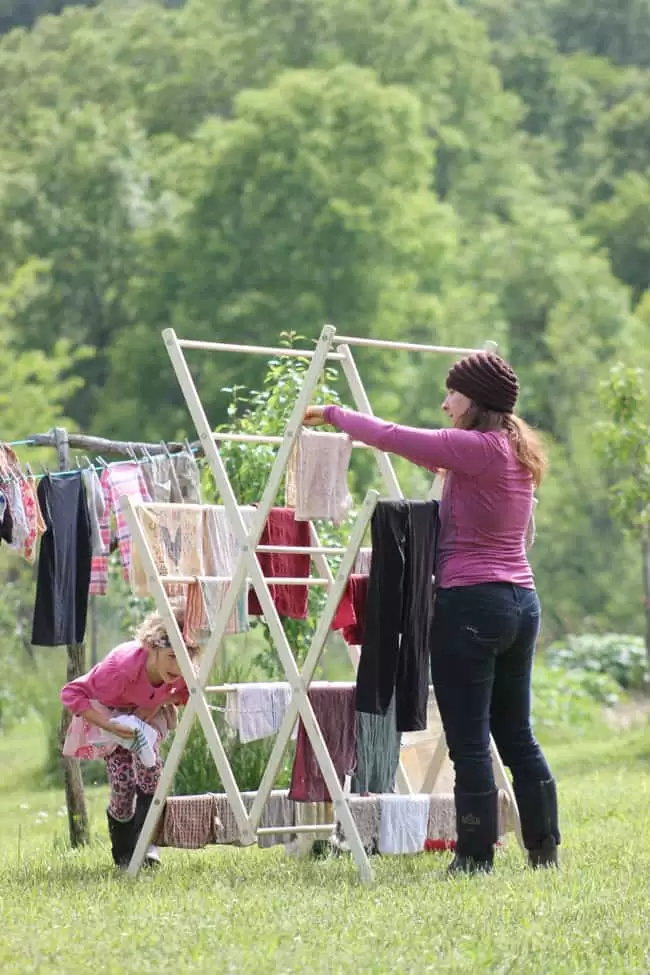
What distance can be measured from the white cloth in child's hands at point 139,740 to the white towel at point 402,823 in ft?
3.10

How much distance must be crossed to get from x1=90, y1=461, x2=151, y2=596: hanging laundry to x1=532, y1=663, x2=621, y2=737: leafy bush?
27.7ft

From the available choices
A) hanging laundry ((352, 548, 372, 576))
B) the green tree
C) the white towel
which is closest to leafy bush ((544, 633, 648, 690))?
the green tree

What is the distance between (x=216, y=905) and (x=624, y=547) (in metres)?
21.6

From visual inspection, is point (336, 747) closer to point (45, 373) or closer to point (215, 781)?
point (215, 781)

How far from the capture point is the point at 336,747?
632 centimetres

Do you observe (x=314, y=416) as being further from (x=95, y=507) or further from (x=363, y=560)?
(x=95, y=507)

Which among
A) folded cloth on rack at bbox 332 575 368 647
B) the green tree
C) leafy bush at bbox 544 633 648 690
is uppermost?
folded cloth on rack at bbox 332 575 368 647

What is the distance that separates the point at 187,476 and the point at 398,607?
196cm

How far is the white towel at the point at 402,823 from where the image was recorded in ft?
20.7

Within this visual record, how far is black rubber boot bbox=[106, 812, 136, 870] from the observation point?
22.2 ft

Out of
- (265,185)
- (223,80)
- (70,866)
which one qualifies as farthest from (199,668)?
(223,80)

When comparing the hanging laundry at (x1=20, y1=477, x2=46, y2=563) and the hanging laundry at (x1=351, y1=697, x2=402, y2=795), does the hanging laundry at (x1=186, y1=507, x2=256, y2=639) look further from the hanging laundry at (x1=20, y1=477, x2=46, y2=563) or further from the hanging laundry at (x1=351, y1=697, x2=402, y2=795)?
the hanging laundry at (x1=20, y1=477, x2=46, y2=563)

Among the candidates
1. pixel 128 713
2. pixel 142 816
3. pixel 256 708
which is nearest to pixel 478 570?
pixel 256 708

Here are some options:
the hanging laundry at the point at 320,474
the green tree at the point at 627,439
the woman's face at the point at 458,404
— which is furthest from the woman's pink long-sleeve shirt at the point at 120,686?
the green tree at the point at 627,439
